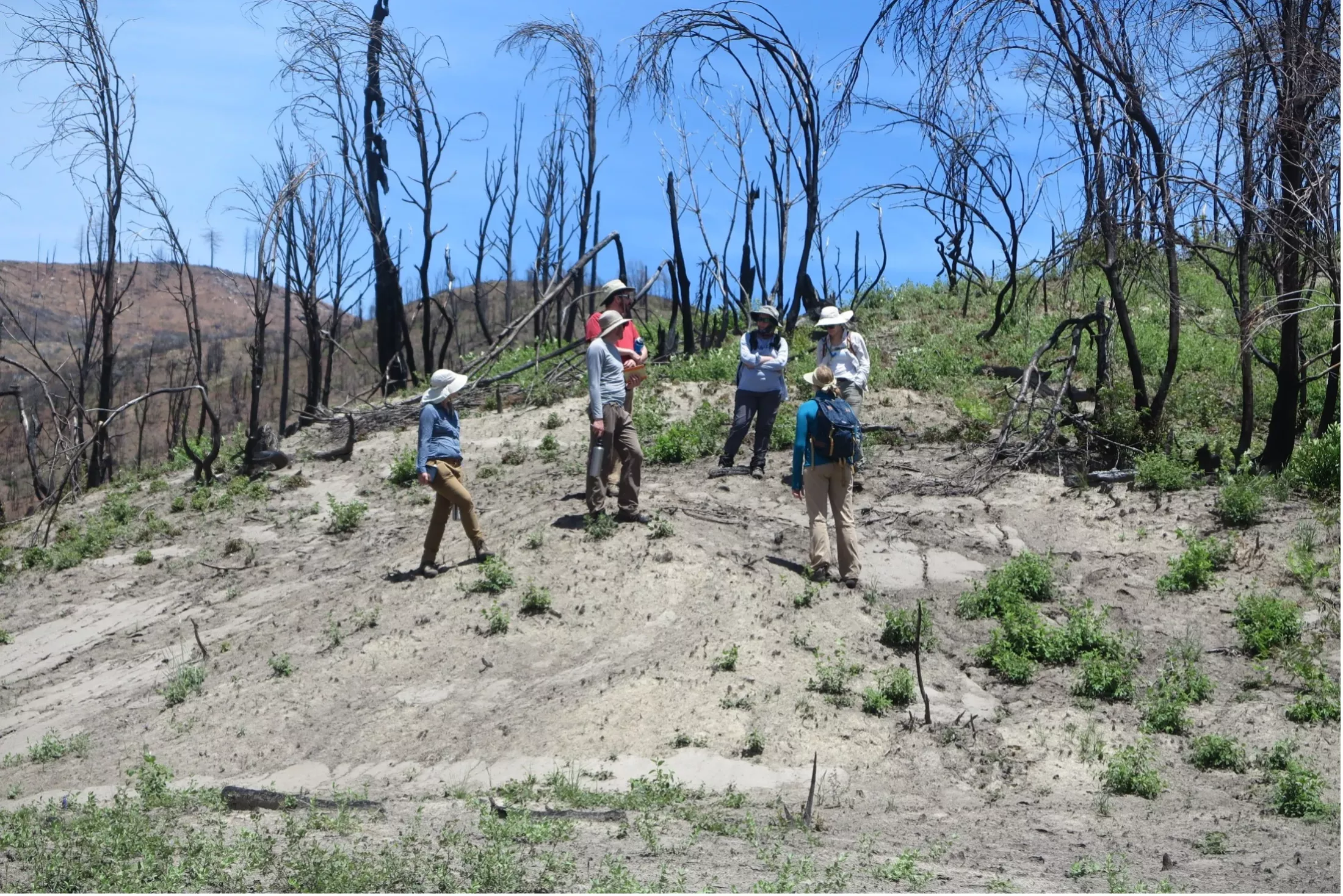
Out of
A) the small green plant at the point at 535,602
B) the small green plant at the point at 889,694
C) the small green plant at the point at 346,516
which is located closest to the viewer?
the small green plant at the point at 889,694

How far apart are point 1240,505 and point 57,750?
9.78 metres

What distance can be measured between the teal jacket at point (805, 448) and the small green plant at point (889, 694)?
1.76 meters

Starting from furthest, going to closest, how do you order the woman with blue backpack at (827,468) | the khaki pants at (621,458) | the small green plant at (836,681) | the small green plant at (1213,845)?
the khaki pants at (621,458) < the woman with blue backpack at (827,468) < the small green plant at (836,681) < the small green plant at (1213,845)

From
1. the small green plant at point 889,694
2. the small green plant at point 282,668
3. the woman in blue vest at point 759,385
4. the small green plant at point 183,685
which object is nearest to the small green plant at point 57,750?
the small green plant at point 183,685

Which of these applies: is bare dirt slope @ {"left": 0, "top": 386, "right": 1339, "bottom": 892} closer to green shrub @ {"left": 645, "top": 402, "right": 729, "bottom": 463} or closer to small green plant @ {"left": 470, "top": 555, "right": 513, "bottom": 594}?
small green plant @ {"left": 470, "top": 555, "right": 513, "bottom": 594}

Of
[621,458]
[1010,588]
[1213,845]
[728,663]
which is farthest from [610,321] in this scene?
[1213,845]

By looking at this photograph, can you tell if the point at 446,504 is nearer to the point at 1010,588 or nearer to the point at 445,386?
the point at 445,386

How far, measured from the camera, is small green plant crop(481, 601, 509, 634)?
9.87m

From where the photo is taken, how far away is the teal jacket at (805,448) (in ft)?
32.8

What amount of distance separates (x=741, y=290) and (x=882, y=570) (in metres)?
10.8

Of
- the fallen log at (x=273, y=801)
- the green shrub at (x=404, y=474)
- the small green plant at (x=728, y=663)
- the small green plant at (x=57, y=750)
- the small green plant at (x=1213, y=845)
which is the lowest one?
the small green plant at (x=57, y=750)

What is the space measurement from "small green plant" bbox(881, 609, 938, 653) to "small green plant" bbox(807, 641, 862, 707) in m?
0.59

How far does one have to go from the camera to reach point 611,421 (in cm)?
1097

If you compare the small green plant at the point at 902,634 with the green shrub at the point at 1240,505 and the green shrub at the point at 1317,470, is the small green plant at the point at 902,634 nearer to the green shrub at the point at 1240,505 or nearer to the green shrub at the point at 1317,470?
the green shrub at the point at 1240,505
